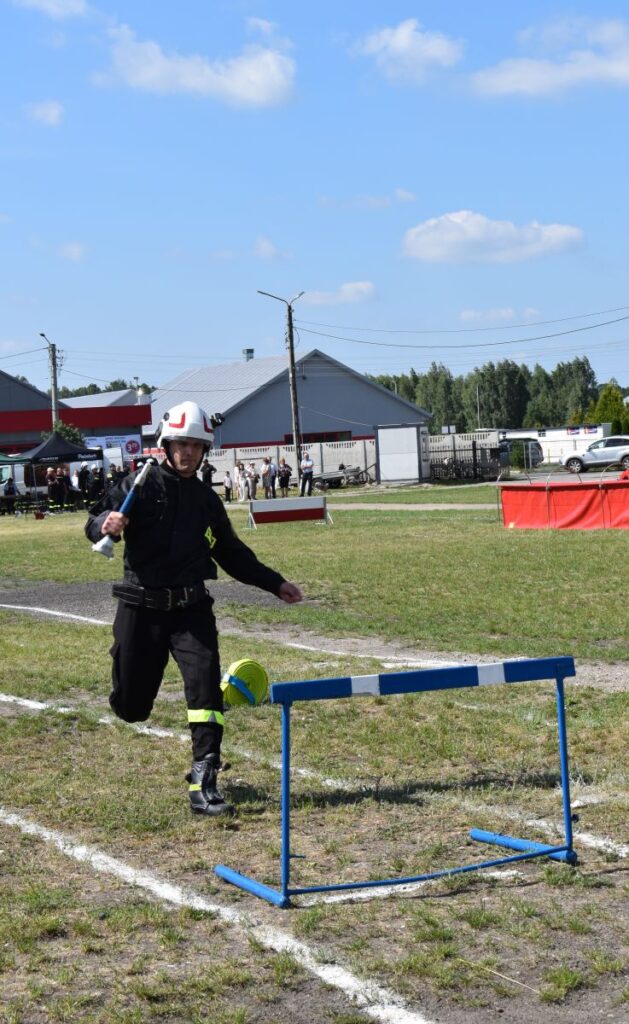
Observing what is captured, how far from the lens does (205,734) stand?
257 inches

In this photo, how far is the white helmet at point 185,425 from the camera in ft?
21.6

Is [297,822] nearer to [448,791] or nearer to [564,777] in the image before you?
[448,791]

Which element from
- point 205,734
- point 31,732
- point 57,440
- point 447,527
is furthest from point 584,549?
point 57,440

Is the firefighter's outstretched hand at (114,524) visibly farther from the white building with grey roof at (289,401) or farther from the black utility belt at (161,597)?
the white building with grey roof at (289,401)

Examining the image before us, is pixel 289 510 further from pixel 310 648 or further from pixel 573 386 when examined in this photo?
pixel 573 386

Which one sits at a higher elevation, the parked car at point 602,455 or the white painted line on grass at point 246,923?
the parked car at point 602,455

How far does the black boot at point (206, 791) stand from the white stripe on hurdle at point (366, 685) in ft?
4.32

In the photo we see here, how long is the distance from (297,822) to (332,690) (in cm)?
121

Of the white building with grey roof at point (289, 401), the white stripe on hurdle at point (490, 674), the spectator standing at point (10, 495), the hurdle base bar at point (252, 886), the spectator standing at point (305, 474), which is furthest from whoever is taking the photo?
the white building with grey roof at point (289, 401)

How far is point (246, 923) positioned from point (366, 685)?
43.3 inches

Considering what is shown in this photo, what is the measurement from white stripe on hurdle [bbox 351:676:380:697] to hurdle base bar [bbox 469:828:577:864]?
0.90m

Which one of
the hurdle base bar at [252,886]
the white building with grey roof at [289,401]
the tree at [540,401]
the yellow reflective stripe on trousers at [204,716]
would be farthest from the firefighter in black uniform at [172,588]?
the tree at [540,401]

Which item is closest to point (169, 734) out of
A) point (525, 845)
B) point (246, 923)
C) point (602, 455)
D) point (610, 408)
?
point (525, 845)

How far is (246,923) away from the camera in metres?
4.86
